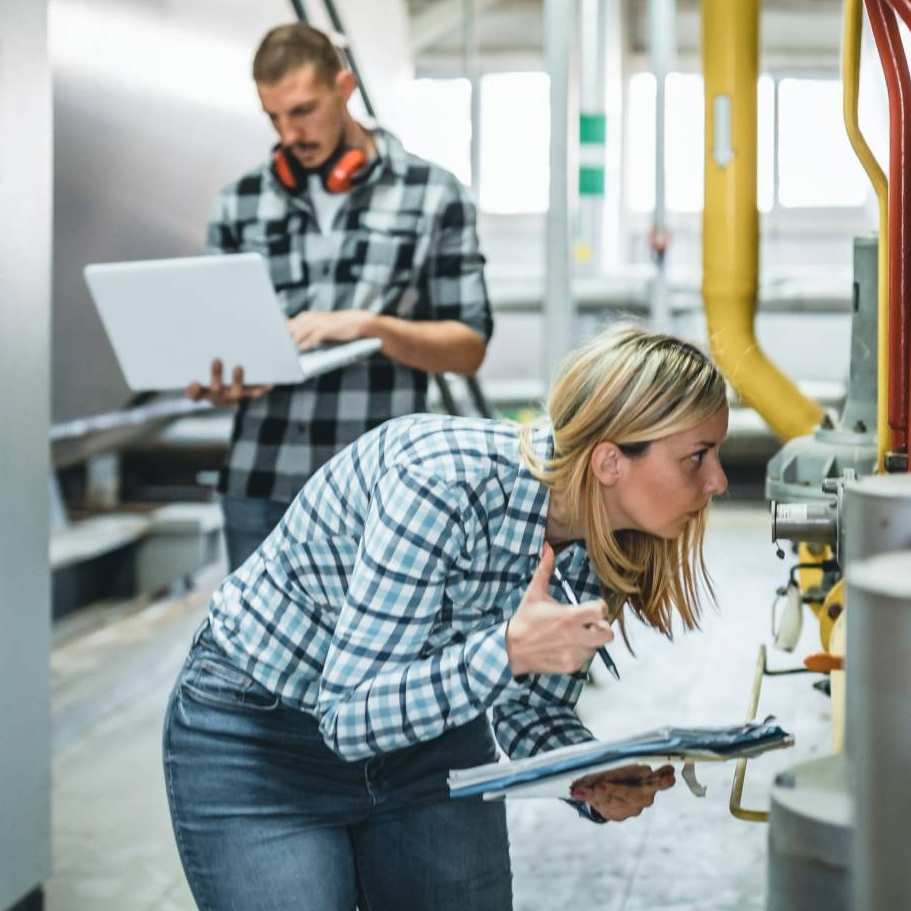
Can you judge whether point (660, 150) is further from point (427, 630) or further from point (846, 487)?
point (846, 487)

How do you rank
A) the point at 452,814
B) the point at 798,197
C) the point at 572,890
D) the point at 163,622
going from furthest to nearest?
1. the point at 798,197
2. the point at 163,622
3. the point at 572,890
4. the point at 452,814

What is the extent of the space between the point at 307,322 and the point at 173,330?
0.22 meters

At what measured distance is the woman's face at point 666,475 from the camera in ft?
4.53

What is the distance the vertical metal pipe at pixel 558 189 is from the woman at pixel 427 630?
2.46 metres

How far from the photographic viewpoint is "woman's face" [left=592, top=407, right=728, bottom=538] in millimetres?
1380

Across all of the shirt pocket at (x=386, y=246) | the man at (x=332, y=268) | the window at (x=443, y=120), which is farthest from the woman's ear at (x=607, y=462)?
the window at (x=443, y=120)

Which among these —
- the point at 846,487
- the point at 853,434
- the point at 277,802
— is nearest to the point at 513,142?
the point at 853,434

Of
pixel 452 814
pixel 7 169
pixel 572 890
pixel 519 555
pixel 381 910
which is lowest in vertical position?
pixel 572 890

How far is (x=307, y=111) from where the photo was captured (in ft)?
8.32

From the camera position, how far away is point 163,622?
15.9 feet

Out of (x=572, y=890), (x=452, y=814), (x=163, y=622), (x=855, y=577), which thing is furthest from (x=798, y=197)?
(x=855, y=577)

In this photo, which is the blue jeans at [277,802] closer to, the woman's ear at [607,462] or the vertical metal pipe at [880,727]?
the woman's ear at [607,462]

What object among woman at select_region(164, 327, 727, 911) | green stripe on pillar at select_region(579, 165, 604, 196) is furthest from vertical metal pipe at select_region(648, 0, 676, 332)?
woman at select_region(164, 327, 727, 911)

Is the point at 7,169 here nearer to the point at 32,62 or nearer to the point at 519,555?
the point at 32,62
